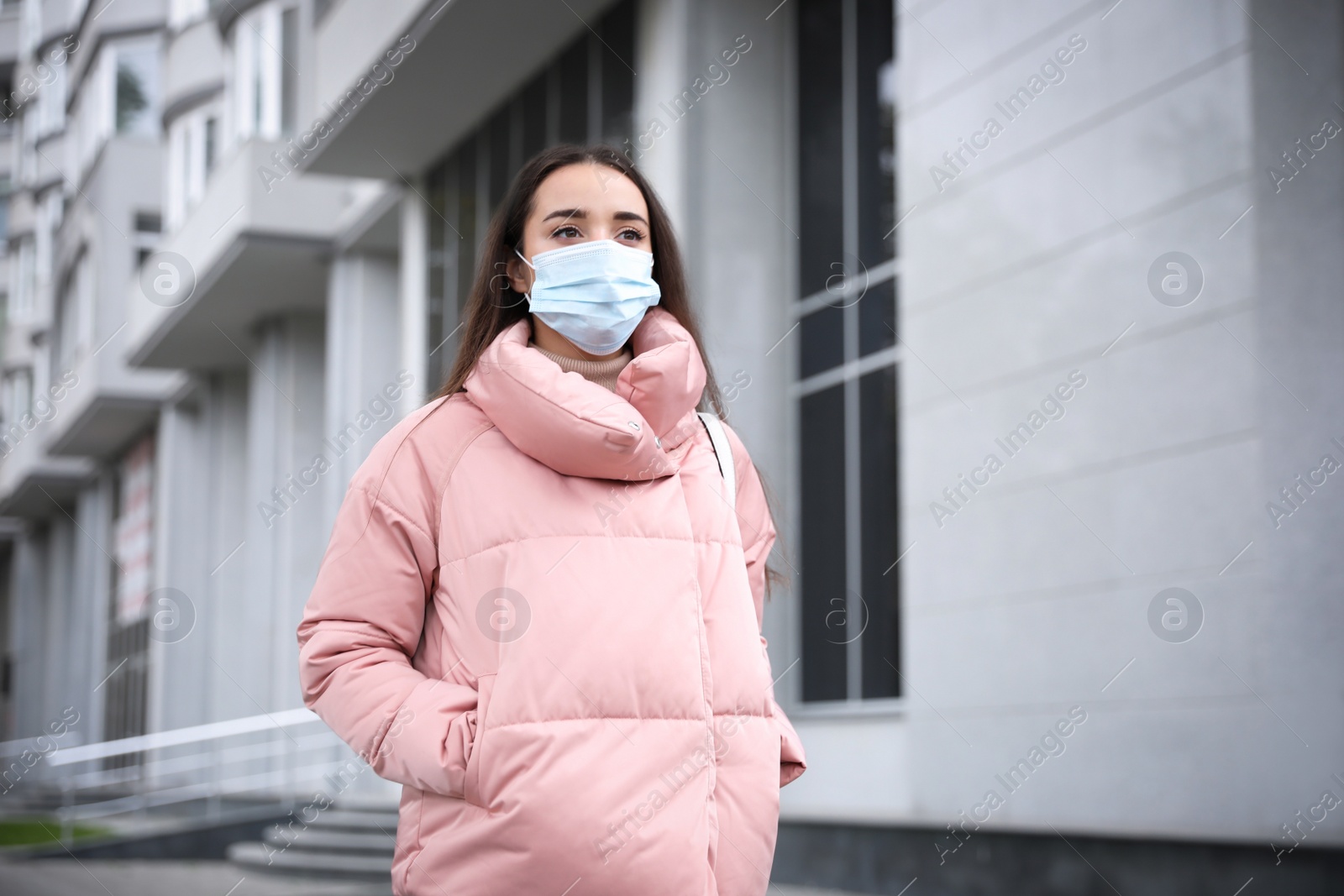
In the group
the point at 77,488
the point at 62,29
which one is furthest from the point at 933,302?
the point at 62,29

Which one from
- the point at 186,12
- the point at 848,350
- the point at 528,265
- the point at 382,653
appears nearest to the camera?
the point at 382,653

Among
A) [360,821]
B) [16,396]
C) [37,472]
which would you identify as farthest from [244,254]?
[16,396]

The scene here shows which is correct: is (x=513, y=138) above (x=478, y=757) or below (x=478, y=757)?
above

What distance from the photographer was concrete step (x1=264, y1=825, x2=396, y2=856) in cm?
1120

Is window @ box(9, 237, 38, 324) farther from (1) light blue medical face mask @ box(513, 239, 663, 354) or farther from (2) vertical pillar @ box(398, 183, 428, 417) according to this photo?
(1) light blue medical face mask @ box(513, 239, 663, 354)

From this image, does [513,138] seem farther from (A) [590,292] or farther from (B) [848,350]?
(A) [590,292]

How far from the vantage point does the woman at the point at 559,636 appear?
2.20m

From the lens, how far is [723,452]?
106 inches

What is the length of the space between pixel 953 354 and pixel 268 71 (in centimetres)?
1421

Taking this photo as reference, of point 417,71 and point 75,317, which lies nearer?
point 417,71

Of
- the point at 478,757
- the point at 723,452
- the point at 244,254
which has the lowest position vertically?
the point at 478,757

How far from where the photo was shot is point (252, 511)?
65.9ft

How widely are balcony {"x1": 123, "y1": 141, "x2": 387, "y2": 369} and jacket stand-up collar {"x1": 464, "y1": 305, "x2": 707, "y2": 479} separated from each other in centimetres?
1284

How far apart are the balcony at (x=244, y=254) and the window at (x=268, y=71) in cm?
152
